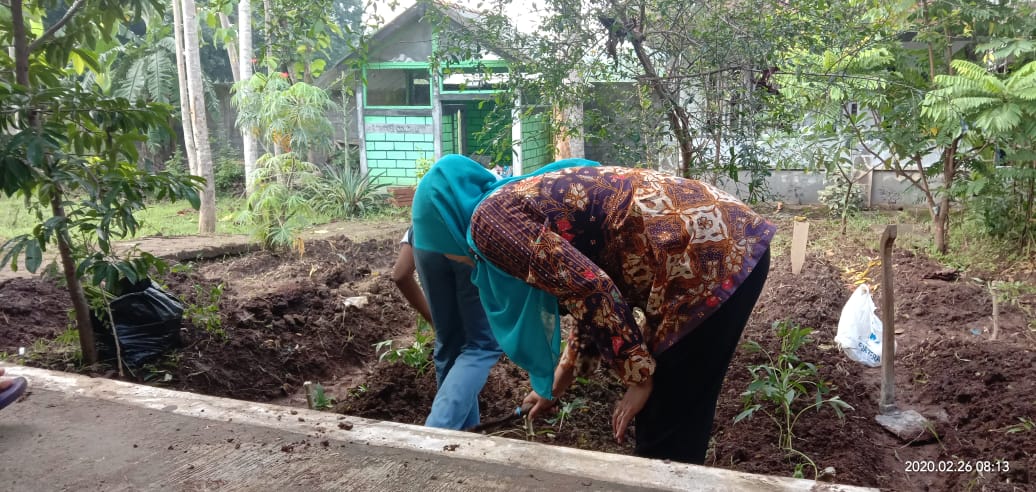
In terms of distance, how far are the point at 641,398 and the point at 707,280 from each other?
0.39m

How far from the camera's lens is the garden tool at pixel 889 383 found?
10.8 feet

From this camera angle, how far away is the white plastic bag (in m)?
3.96

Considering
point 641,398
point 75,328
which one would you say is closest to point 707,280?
point 641,398

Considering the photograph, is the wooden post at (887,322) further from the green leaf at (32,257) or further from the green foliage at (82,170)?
the green leaf at (32,257)

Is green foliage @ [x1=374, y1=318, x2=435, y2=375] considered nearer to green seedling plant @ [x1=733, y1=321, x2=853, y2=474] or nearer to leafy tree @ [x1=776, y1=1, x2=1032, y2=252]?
green seedling plant @ [x1=733, y1=321, x2=853, y2=474]

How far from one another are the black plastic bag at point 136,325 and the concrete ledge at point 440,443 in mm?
708

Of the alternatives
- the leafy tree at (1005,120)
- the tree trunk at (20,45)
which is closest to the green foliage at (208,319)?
the tree trunk at (20,45)

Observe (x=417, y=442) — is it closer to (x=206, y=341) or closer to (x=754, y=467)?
(x=754, y=467)

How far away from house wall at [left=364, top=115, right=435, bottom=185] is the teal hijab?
9.71m

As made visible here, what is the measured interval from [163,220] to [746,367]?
31.7 ft

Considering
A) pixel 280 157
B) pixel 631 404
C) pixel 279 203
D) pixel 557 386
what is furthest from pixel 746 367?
pixel 280 157

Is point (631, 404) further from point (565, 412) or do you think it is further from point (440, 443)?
point (565, 412)

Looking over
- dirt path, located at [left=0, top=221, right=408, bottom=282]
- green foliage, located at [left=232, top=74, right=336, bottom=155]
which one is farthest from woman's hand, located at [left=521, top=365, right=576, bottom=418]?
green foliage, located at [left=232, top=74, right=336, bottom=155]

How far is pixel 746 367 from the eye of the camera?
3.88 m
